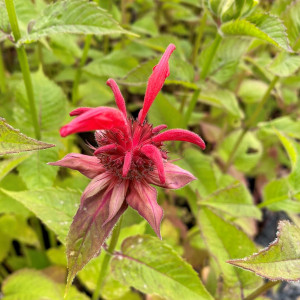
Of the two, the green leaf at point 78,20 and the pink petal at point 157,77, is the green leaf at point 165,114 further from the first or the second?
the pink petal at point 157,77

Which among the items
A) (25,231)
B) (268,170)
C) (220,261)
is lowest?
(268,170)

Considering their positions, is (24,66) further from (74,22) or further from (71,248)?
(71,248)

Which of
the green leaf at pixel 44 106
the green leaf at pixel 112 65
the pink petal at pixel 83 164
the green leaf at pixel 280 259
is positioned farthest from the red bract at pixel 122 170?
the green leaf at pixel 112 65

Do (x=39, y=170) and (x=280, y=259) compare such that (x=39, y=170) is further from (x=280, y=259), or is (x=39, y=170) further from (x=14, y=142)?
(x=280, y=259)

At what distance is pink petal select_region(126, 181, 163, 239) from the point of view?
47 centimetres

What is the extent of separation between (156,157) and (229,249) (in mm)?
359

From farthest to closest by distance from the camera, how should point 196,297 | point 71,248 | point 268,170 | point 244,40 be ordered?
point 268,170 < point 244,40 < point 196,297 < point 71,248

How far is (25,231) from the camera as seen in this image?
107 centimetres

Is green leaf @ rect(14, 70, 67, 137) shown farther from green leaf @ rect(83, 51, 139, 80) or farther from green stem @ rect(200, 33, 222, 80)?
green stem @ rect(200, 33, 222, 80)

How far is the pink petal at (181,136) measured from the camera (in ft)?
1.52

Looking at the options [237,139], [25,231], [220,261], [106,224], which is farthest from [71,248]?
[237,139]

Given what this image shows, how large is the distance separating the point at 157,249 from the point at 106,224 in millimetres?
198

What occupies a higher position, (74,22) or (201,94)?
(74,22)

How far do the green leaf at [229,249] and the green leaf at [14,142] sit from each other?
431mm
